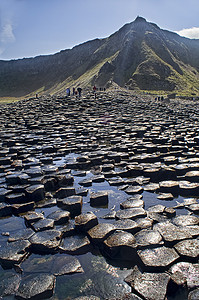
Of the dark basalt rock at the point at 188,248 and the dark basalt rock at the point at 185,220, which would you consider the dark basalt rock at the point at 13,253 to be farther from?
the dark basalt rock at the point at 185,220

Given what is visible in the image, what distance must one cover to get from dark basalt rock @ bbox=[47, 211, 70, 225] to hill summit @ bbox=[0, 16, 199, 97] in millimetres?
66466

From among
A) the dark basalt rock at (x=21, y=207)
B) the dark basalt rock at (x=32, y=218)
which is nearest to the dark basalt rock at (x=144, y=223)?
the dark basalt rock at (x=32, y=218)

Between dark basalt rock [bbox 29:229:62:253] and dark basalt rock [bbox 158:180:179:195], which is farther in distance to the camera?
dark basalt rock [bbox 158:180:179:195]

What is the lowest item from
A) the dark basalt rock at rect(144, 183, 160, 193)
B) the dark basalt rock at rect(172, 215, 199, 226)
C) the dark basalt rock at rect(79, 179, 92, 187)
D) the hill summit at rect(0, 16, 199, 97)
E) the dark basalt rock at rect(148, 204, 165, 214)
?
the dark basalt rock at rect(79, 179, 92, 187)

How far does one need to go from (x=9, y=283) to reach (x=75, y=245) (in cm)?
102

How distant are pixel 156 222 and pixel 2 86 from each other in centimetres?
13375

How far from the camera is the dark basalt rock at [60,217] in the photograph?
4.32 metres

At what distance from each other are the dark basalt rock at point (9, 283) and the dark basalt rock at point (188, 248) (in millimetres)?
2212

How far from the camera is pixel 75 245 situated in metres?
3.63

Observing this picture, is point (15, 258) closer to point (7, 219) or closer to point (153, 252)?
point (7, 219)

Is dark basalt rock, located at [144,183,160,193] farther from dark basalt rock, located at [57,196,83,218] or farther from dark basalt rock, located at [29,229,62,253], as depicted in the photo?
dark basalt rock, located at [29,229,62,253]

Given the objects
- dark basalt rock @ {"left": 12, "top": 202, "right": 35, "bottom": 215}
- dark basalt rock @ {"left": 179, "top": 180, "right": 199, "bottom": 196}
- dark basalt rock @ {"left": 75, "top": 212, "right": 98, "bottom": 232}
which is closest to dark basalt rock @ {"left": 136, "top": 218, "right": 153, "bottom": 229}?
dark basalt rock @ {"left": 75, "top": 212, "right": 98, "bottom": 232}

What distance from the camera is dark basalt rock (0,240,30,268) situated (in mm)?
3342

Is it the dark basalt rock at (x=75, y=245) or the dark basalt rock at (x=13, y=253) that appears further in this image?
the dark basalt rock at (x=75, y=245)
